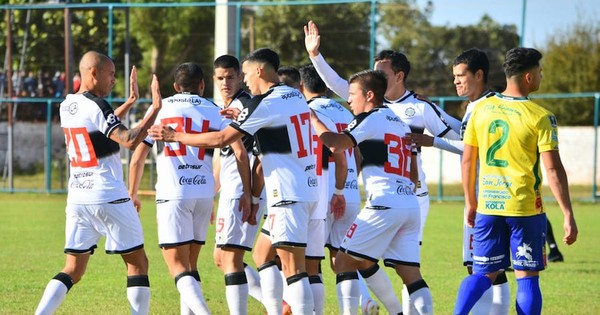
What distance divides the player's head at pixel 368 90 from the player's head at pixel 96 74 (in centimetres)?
200

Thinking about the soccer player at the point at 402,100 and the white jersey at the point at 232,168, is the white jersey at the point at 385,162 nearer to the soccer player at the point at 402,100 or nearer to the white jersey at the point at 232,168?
the soccer player at the point at 402,100

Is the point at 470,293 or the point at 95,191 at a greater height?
the point at 95,191

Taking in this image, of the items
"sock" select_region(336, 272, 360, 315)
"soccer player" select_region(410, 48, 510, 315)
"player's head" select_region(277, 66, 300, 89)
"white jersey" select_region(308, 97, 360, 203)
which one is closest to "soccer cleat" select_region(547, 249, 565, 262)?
"white jersey" select_region(308, 97, 360, 203)

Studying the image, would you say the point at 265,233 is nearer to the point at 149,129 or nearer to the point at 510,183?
the point at 149,129

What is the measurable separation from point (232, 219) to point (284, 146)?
1.14 meters

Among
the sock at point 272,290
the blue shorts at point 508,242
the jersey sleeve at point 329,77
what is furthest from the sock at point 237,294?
the blue shorts at point 508,242

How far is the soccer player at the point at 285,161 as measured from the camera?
7.73m

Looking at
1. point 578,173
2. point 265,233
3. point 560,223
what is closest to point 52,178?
point 560,223

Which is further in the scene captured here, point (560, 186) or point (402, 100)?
point (402, 100)

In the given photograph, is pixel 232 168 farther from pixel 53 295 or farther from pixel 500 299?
pixel 500 299

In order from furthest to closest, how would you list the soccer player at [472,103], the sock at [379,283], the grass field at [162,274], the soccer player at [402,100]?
the grass field at [162,274], the soccer player at [402,100], the sock at [379,283], the soccer player at [472,103]

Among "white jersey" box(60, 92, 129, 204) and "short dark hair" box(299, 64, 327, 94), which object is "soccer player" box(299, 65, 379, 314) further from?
"white jersey" box(60, 92, 129, 204)

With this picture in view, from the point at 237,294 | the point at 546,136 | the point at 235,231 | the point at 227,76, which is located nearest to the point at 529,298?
the point at 546,136

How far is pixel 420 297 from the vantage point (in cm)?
809
